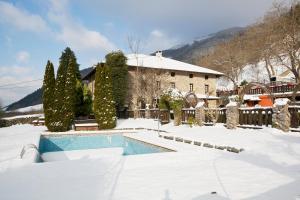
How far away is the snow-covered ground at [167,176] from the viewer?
17.4 feet

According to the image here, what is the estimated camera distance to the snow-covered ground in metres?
5.31

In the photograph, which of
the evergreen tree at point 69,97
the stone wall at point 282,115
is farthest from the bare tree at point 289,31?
the evergreen tree at point 69,97

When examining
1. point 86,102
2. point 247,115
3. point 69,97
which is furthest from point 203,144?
point 86,102

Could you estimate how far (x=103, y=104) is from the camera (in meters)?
23.6

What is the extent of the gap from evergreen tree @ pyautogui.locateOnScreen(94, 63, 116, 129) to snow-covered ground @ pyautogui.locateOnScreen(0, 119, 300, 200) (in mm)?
13659

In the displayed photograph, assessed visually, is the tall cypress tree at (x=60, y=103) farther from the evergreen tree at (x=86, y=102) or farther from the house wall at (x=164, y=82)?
the house wall at (x=164, y=82)

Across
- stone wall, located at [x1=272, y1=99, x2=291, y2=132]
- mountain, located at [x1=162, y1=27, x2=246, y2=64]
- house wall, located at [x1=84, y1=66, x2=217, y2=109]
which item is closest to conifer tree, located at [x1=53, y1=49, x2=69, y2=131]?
house wall, located at [x1=84, y1=66, x2=217, y2=109]

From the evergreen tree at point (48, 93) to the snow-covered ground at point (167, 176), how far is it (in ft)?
41.3

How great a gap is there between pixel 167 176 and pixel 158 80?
3161cm

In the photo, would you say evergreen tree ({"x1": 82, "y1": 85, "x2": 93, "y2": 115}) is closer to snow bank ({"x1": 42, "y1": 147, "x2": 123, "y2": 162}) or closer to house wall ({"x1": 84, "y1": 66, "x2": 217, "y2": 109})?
house wall ({"x1": 84, "y1": 66, "x2": 217, "y2": 109})

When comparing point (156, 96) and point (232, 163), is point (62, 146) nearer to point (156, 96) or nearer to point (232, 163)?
point (232, 163)

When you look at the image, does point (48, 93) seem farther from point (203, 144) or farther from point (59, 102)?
point (203, 144)

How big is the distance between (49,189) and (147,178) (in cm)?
215

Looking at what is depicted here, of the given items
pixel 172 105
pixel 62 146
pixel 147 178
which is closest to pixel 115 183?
pixel 147 178
